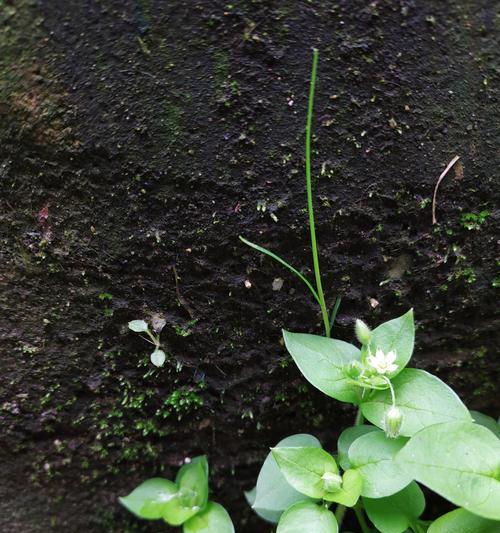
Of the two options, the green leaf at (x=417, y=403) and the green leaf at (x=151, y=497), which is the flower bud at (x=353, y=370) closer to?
the green leaf at (x=417, y=403)

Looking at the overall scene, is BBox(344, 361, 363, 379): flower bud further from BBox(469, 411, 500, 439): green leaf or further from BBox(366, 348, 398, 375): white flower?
BBox(469, 411, 500, 439): green leaf

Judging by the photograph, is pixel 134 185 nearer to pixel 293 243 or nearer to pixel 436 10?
pixel 293 243

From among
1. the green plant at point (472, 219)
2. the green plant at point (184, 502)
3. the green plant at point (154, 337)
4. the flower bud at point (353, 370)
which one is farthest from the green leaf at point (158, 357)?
the green plant at point (472, 219)

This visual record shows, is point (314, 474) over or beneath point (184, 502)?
over

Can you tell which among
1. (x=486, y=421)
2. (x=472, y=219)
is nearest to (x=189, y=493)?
(x=486, y=421)

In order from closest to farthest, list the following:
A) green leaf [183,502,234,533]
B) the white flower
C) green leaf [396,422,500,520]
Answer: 1. green leaf [396,422,500,520]
2. the white flower
3. green leaf [183,502,234,533]

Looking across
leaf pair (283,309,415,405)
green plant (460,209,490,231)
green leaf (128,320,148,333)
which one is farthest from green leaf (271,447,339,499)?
green plant (460,209,490,231)

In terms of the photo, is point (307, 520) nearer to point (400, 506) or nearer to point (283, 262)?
point (400, 506)
